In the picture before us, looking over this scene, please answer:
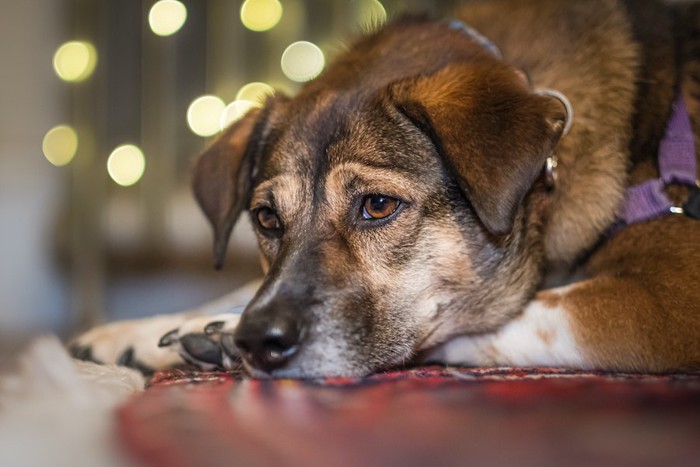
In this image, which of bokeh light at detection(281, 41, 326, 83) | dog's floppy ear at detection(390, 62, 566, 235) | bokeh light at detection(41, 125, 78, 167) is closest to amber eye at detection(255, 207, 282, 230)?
dog's floppy ear at detection(390, 62, 566, 235)

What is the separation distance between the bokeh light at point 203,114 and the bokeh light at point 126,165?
1.22 feet

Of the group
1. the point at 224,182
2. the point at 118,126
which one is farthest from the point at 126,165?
the point at 224,182

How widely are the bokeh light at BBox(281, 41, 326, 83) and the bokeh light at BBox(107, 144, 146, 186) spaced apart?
3.34 ft

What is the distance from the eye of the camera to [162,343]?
1.88m

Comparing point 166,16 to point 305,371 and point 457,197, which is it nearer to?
point 457,197

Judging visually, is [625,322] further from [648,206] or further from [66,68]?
[66,68]

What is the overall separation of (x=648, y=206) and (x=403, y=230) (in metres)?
0.66

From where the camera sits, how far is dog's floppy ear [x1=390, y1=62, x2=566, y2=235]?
1.65 metres

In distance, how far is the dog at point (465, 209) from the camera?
1655 mm

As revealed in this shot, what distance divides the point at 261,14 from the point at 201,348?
3250 millimetres

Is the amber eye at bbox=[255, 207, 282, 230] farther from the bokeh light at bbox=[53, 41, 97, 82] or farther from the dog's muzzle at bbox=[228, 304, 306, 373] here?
the bokeh light at bbox=[53, 41, 97, 82]

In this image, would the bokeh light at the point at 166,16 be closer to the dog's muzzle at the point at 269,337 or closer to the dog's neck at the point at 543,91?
the dog's neck at the point at 543,91

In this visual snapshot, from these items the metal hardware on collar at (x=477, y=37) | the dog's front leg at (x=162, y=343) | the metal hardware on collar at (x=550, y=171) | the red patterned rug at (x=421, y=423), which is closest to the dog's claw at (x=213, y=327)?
the dog's front leg at (x=162, y=343)

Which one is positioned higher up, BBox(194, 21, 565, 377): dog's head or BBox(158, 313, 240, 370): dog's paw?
BBox(194, 21, 565, 377): dog's head
